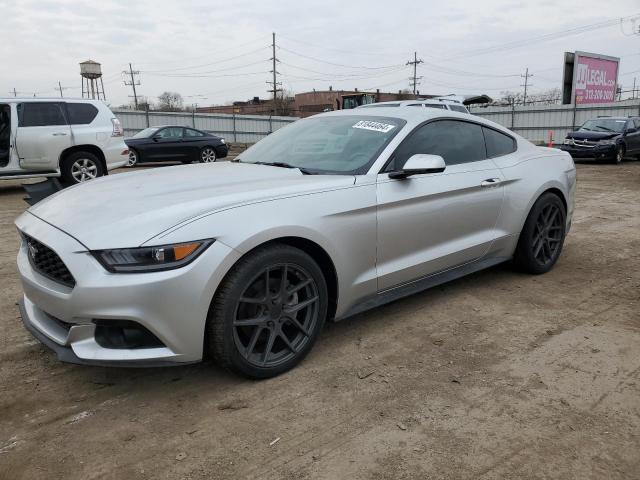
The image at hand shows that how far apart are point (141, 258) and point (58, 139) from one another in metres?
8.23

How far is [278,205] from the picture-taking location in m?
2.72

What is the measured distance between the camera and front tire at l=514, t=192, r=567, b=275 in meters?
4.38

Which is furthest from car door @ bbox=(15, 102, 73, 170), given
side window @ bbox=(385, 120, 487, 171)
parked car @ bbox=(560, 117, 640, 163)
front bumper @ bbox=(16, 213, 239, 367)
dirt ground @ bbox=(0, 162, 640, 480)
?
parked car @ bbox=(560, 117, 640, 163)

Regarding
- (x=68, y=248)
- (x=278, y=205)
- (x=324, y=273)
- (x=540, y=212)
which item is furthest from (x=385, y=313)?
(x=68, y=248)

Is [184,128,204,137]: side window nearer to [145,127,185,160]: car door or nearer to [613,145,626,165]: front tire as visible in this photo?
[145,127,185,160]: car door

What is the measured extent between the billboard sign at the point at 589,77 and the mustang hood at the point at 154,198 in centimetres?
2767

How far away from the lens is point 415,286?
11.7 ft

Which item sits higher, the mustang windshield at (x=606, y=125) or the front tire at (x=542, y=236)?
the mustang windshield at (x=606, y=125)

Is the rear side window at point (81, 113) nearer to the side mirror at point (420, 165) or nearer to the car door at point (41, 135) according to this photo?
the car door at point (41, 135)

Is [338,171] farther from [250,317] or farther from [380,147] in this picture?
[250,317]

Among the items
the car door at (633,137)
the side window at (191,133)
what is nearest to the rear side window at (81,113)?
the side window at (191,133)

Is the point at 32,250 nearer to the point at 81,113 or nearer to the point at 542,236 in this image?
the point at 542,236

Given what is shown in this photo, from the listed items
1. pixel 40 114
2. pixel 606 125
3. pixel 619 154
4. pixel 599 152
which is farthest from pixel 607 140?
pixel 40 114

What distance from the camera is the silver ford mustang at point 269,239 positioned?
2355 millimetres
